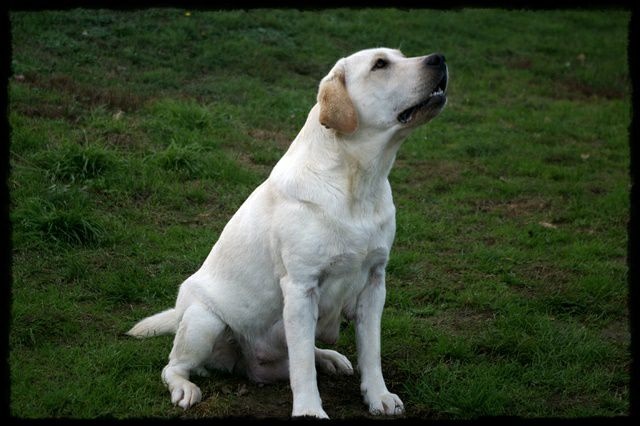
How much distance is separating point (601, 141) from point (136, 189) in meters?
6.35

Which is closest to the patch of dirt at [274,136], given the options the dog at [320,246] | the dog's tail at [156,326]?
the dog's tail at [156,326]

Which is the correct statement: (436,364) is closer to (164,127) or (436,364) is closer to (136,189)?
(136,189)

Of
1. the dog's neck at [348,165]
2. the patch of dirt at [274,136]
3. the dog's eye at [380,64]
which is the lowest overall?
the patch of dirt at [274,136]

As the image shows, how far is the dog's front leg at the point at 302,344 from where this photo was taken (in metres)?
3.82

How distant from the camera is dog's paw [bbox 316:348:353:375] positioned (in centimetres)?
456

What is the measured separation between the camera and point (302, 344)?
3844 mm

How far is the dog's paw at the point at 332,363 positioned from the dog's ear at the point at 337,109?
143cm

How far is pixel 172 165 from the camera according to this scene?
7.69 metres

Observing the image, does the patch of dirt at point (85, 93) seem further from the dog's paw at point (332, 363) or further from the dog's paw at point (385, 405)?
the dog's paw at point (385, 405)

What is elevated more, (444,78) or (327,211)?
(444,78)

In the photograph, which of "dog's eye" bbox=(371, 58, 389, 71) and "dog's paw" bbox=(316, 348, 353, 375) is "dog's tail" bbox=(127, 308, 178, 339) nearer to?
"dog's paw" bbox=(316, 348, 353, 375)

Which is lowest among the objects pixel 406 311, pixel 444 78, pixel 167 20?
pixel 406 311

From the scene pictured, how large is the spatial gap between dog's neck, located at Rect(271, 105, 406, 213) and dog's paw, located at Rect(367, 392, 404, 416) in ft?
3.36

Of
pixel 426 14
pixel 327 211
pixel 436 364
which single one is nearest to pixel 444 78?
pixel 327 211
